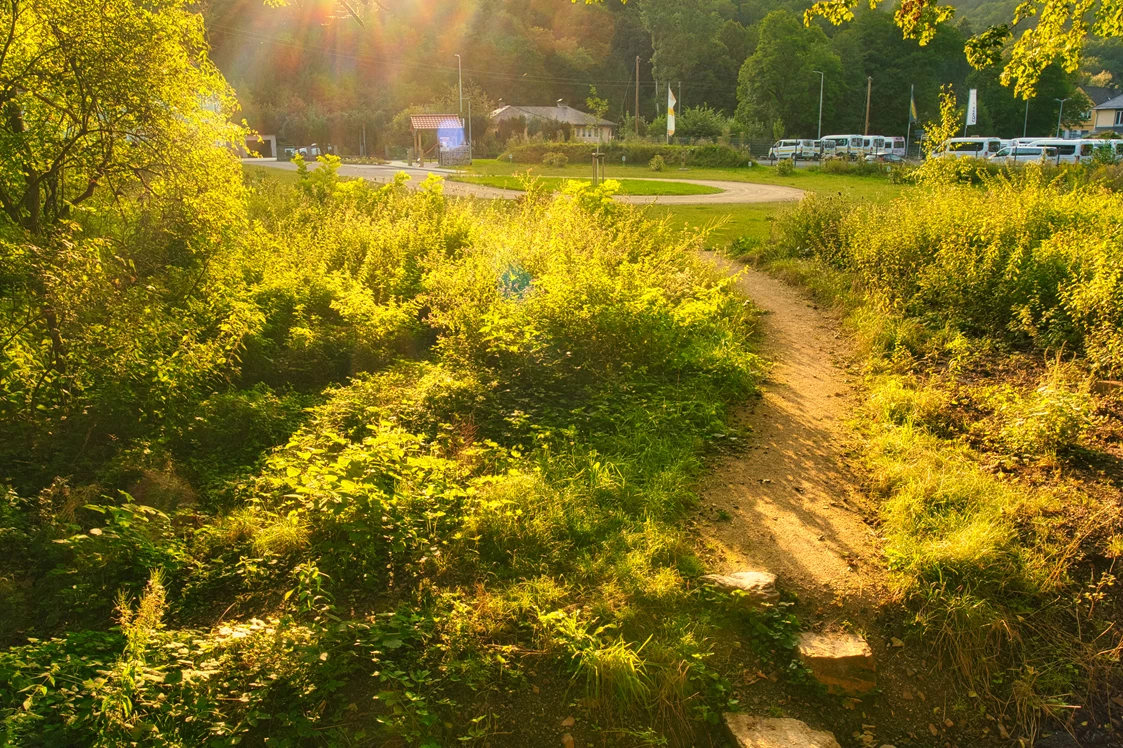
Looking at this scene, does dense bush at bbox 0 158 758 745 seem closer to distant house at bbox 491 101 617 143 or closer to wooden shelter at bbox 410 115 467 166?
wooden shelter at bbox 410 115 467 166

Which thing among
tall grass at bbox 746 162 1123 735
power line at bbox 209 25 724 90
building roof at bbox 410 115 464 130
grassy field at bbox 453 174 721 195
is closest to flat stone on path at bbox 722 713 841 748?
tall grass at bbox 746 162 1123 735

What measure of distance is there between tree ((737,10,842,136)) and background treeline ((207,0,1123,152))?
0.39 feet

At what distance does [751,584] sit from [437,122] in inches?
1897

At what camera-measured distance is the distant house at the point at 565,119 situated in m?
57.0

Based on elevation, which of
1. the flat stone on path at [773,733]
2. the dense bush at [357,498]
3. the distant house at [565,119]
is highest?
the distant house at [565,119]

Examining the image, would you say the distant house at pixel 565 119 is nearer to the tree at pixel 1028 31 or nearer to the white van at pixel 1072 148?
the white van at pixel 1072 148

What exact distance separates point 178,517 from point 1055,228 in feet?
33.8

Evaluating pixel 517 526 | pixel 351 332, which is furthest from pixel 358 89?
pixel 517 526

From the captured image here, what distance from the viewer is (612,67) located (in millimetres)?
78812

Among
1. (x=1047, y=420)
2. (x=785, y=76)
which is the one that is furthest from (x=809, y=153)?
(x=1047, y=420)

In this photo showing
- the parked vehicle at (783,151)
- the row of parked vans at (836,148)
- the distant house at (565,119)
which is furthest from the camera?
the distant house at (565,119)

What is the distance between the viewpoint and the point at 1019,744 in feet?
12.9

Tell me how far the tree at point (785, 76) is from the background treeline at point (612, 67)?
0.39 feet

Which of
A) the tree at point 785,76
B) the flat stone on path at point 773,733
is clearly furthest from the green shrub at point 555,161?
the flat stone on path at point 773,733
